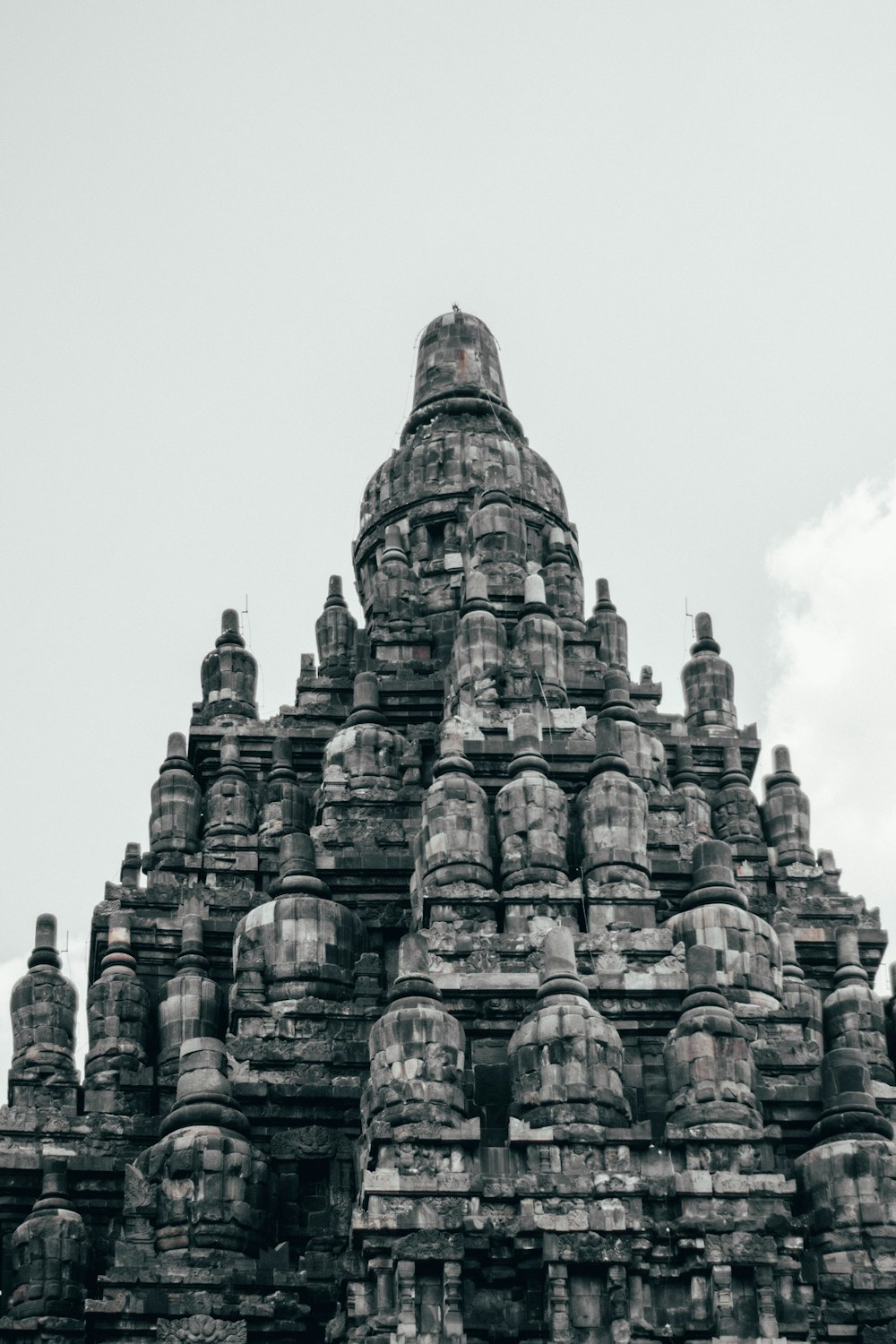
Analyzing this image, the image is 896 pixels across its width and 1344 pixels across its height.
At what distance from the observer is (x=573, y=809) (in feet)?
267

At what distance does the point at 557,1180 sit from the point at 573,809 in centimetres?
1390

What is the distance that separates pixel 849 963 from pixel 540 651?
12144 mm

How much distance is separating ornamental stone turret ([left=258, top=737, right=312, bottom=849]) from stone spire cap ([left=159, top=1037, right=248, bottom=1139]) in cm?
1132

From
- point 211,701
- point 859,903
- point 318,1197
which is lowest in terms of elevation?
point 318,1197

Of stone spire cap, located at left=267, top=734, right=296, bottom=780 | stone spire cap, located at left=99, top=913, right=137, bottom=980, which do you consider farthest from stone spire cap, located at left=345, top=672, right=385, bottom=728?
stone spire cap, located at left=99, top=913, right=137, bottom=980

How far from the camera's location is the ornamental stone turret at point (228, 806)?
87.9 metres

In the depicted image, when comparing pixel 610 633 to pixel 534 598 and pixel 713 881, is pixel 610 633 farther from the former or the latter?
pixel 713 881

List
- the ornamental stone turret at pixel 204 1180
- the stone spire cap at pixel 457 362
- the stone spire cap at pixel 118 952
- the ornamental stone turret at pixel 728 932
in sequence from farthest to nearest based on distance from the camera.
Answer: the stone spire cap at pixel 457 362, the stone spire cap at pixel 118 952, the ornamental stone turret at pixel 728 932, the ornamental stone turret at pixel 204 1180

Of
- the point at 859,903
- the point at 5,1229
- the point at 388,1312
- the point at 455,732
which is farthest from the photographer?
the point at 859,903

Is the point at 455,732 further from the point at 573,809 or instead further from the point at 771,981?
the point at 771,981

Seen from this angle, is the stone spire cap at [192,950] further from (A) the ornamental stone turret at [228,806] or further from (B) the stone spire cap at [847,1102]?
(B) the stone spire cap at [847,1102]

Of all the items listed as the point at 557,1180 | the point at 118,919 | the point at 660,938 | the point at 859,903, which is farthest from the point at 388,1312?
the point at 859,903

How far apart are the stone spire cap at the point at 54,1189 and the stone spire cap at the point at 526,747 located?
14432mm

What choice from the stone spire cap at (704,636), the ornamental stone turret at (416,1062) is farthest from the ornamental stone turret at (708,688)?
the ornamental stone turret at (416,1062)
